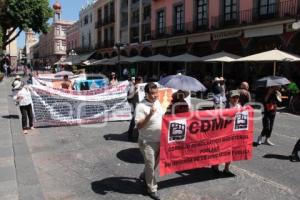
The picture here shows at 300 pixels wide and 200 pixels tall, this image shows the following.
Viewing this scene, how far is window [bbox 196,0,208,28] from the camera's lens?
27672 mm

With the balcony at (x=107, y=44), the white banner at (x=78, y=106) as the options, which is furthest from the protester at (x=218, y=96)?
the balcony at (x=107, y=44)

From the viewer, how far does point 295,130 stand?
10.8 m

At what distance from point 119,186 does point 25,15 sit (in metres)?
39.0

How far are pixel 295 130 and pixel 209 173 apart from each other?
538 cm

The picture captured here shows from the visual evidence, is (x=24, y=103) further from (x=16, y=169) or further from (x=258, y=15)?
(x=258, y=15)

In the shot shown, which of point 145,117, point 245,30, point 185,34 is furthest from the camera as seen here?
point 185,34

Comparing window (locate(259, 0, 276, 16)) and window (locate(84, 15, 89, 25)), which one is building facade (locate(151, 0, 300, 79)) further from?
window (locate(84, 15, 89, 25))

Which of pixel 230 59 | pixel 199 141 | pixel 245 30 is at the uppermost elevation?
pixel 245 30

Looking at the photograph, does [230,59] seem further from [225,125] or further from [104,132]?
[225,125]

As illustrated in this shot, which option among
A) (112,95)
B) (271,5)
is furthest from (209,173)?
(271,5)

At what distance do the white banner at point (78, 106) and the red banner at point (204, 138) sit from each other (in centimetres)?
640

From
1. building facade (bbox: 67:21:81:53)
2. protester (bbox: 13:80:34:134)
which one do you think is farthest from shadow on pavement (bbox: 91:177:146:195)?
building facade (bbox: 67:21:81:53)

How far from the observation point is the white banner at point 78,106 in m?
11.1

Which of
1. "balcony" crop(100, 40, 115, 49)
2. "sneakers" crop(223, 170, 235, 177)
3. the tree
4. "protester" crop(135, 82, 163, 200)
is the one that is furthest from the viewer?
"balcony" crop(100, 40, 115, 49)
